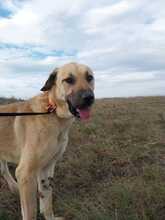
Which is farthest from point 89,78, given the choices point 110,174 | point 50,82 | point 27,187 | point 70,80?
point 110,174

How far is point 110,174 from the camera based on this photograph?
18.6 feet

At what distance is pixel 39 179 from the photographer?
16.0ft

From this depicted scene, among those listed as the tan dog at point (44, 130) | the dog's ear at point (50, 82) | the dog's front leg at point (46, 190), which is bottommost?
the dog's front leg at point (46, 190)

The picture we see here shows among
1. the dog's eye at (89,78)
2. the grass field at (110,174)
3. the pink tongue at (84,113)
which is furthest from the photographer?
the dog's eye at (89,78)

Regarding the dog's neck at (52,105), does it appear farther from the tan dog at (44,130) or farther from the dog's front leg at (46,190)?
the dog's front leg at (46,190)

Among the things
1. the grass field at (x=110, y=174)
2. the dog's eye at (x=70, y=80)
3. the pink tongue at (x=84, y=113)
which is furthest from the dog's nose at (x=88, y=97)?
the grass field at (x=110, y=174)

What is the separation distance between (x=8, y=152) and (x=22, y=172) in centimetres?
61

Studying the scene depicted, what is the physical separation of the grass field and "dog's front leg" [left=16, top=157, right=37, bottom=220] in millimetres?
384

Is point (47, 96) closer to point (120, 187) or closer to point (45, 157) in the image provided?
point (45, 157)

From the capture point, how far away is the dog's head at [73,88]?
420 cm

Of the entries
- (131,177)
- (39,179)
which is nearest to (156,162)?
(131,177)

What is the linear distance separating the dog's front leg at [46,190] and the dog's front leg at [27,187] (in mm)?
390

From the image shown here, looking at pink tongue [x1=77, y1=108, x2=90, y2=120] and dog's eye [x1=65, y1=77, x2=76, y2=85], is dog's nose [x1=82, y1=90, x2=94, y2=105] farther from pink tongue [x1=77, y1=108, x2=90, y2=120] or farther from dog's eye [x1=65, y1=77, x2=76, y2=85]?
dog's eye [x1=65, y1=77, x2=76, y2=85]

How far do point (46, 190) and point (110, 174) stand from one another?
117 centimetres
